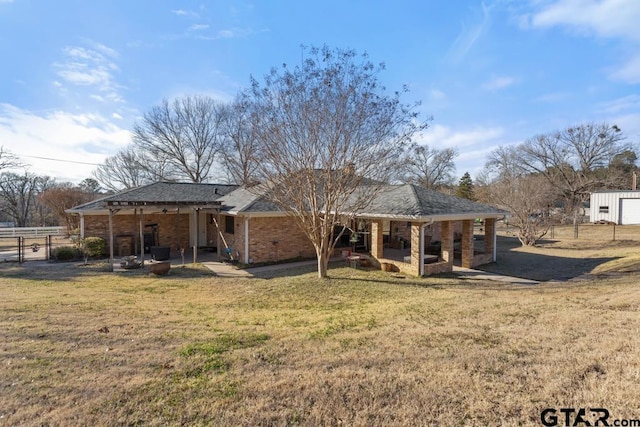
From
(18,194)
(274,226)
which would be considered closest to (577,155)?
(274,226)

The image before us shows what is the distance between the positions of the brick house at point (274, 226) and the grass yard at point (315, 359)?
15.4 feet

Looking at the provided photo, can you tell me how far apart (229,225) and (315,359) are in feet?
43.9

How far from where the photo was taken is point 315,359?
422 cm

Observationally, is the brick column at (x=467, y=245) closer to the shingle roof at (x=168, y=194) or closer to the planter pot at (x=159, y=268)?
the shingle roof at (x=168, y=194)

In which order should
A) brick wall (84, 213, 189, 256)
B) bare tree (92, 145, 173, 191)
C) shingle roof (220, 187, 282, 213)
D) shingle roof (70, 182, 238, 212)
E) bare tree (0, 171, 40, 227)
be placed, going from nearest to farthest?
shingle roof (220, 187, 282, 213) → shingle roof (70, 182, 238, 212) → brick wall (84, 213, 189, 256) → bare tree (92, 145, 173, 191) → bare tree (0, 171, 40, 227)

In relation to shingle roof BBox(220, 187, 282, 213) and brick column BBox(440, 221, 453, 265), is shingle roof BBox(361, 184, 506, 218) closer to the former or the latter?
brick column BBox(440, 221, 453, 265)

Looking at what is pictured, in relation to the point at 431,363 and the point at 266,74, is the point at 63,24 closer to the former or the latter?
the point at 266,74

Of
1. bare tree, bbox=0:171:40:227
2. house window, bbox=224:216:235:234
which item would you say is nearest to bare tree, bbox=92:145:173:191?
bare tree, bbox=0:171:40:227

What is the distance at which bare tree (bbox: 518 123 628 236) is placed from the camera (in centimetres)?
4088

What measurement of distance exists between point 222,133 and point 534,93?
2569 cm

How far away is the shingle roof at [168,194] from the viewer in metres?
15.6

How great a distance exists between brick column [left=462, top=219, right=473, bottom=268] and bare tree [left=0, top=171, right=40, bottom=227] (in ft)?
152

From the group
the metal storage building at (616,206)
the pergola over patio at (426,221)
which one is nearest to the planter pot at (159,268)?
the pergola over patio at (426,221)

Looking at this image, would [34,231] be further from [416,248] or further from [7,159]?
[416,248]
